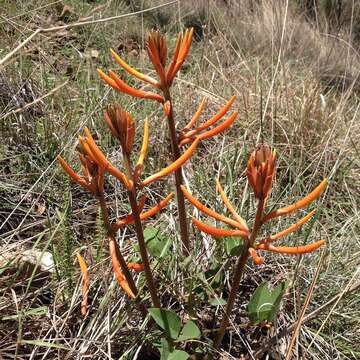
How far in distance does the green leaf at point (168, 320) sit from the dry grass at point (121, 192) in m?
0.16

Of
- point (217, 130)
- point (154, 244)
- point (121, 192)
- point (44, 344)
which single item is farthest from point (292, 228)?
point (121, 192)

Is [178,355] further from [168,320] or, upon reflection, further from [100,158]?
[100,158]

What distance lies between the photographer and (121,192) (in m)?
1.87

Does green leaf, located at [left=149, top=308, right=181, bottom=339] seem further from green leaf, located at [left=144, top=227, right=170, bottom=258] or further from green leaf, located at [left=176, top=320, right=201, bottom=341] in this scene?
green leaf, located at [left=144, top=227, right=170, bottom=258]

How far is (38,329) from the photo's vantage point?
139 cm

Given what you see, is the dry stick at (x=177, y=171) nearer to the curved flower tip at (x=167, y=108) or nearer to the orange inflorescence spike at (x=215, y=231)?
the curved flower tip at (x=167, y=108)

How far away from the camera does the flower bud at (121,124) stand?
3.01 ft

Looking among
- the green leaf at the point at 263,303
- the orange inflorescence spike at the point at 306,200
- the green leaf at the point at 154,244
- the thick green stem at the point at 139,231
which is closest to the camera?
the orange inflorescence spike at the point at 306,200

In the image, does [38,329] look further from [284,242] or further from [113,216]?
[284,242]

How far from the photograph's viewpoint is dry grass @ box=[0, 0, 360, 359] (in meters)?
1.38

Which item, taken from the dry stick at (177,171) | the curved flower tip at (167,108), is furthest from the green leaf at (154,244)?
the curved flower tip at (167,108)

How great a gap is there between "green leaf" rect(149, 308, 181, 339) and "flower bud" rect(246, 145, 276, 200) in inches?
15.3

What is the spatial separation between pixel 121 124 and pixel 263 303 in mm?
571

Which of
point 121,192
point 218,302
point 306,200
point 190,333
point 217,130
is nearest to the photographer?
point 306,200
